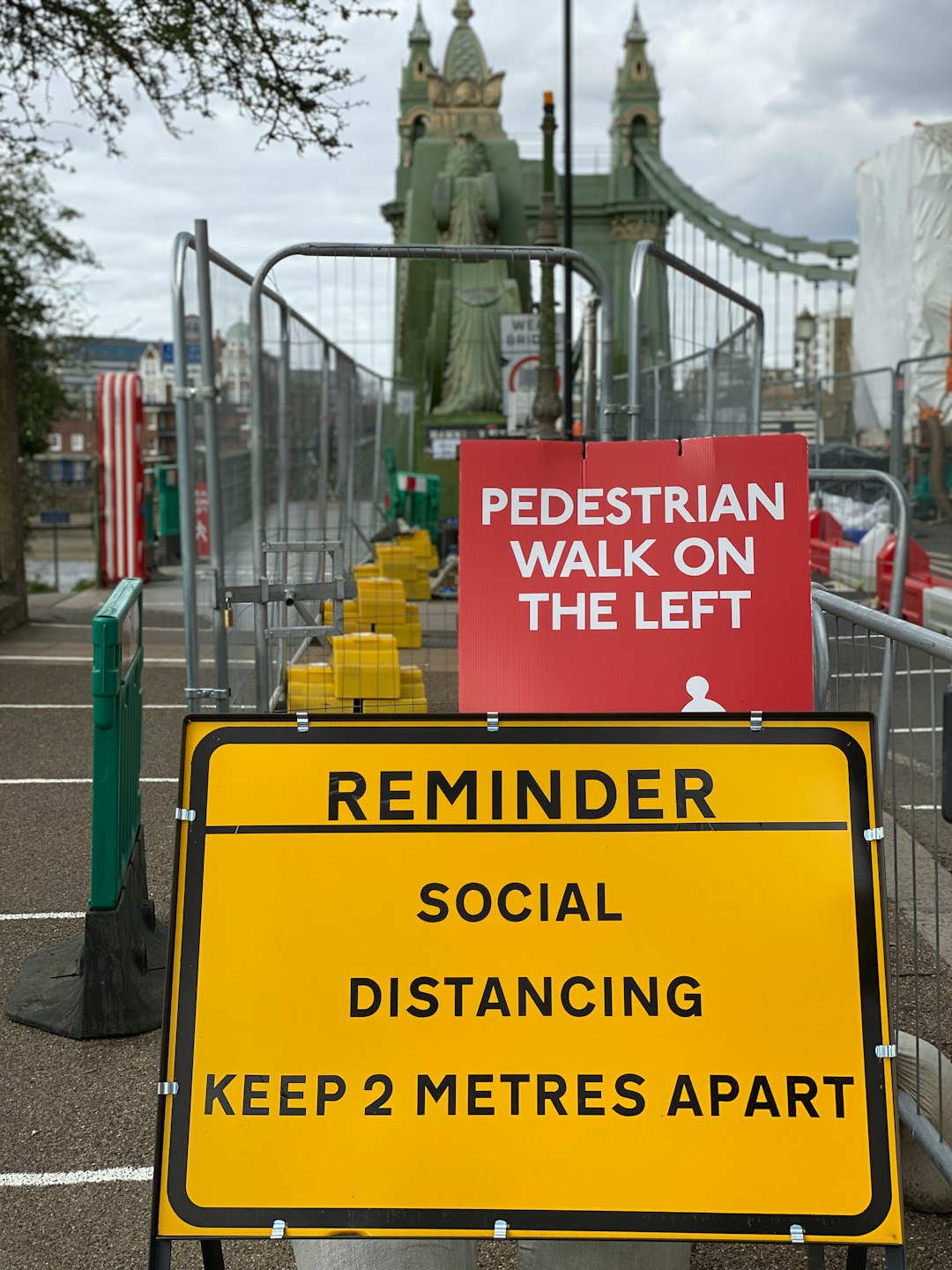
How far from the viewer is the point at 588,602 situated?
357 centimetres

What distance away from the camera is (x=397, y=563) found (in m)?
15.4

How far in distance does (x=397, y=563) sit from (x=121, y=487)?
4991 millimetres

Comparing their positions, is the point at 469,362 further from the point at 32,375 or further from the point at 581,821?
the point at 581,821

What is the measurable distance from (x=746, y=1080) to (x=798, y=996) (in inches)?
7.1

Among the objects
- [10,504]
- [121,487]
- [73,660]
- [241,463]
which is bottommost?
[73,660]

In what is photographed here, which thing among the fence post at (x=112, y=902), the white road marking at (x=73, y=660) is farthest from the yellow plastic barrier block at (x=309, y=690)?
the white road marking at (x=73, y=660)

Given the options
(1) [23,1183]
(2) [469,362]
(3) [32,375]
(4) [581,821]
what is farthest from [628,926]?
(2) [469,362]

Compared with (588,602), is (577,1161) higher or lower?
lower

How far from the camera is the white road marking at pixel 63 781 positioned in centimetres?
775

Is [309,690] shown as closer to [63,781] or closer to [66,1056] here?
[63,781]

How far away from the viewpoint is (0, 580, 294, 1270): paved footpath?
3430 millimetres

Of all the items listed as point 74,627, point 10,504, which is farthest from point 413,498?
point 10,504

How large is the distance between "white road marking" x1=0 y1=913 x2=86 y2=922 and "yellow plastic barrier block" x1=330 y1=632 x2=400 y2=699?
9.76 ft

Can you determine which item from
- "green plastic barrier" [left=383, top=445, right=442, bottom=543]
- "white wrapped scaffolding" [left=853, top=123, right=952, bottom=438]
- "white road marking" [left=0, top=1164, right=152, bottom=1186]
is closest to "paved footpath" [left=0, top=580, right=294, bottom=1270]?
"white road marking" [left=0, top=1164, right=152, bottom=1186]
